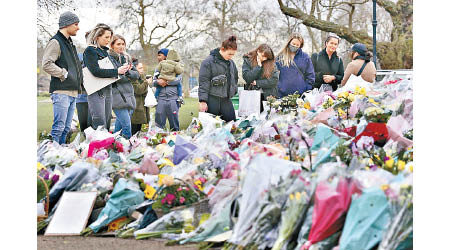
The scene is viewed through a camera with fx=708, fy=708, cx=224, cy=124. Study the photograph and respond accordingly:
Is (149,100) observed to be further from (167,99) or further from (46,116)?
(46,116)

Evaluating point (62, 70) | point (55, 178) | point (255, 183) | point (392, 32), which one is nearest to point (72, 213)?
point (55, 178)

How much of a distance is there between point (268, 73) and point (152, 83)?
2032 millimetres

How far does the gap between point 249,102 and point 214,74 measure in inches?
51.1

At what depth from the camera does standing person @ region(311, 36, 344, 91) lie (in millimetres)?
8875

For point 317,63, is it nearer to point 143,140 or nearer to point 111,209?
point 143,140

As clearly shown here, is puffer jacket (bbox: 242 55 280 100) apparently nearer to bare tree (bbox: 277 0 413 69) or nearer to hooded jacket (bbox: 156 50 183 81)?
hooded jacket (bbox: 156 50 183 81)

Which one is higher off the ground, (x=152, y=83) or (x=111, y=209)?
(x=152, y=83)

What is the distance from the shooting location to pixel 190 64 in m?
23.2

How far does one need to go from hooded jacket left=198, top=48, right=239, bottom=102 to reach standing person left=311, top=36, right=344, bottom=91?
1.60 m

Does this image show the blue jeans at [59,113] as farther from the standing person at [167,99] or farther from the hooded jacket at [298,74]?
the hooded jacket at [298,74]

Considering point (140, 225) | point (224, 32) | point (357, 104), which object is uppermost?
point (224, 32)

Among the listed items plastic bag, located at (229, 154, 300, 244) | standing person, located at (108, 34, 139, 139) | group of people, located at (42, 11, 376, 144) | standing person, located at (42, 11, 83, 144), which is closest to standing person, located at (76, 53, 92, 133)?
group of people, located at (42, 11, 376, 144)

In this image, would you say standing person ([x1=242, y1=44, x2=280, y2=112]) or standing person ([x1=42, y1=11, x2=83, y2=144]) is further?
standing person ([x1=242, y1=44, x2=280, y2=112])

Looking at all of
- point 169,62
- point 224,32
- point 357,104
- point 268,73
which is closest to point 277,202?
point 357,104
